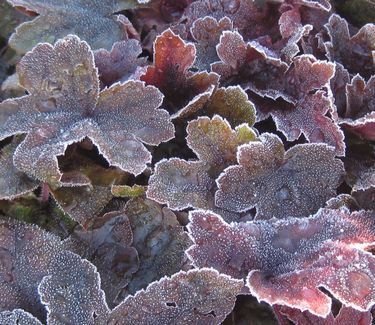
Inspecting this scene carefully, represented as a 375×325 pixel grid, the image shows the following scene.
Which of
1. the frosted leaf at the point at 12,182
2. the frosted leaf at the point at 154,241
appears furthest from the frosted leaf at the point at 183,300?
the frosted leaf at the point at 12,182

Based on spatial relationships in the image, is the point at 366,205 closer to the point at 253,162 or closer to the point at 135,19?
the point at 253,162

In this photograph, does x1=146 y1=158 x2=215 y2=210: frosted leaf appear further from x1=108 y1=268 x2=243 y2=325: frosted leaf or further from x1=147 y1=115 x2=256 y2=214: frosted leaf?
x1=108 y1=268 x2=243 y2=325: frosted leaf

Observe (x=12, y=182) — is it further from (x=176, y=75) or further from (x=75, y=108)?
(x=176, y=75)

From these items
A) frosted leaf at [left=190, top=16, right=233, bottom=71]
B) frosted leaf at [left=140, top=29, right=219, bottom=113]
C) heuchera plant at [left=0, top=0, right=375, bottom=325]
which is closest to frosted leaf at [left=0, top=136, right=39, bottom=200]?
heuchera plant at [left=0, top=0, right=375, bottom=325]

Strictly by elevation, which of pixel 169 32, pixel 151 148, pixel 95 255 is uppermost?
pixel 169 32

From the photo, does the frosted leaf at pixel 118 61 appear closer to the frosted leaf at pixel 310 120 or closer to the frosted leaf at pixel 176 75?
the frosted leaf at pixel 176 75

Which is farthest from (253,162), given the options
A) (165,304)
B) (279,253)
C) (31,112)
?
(31,112)
